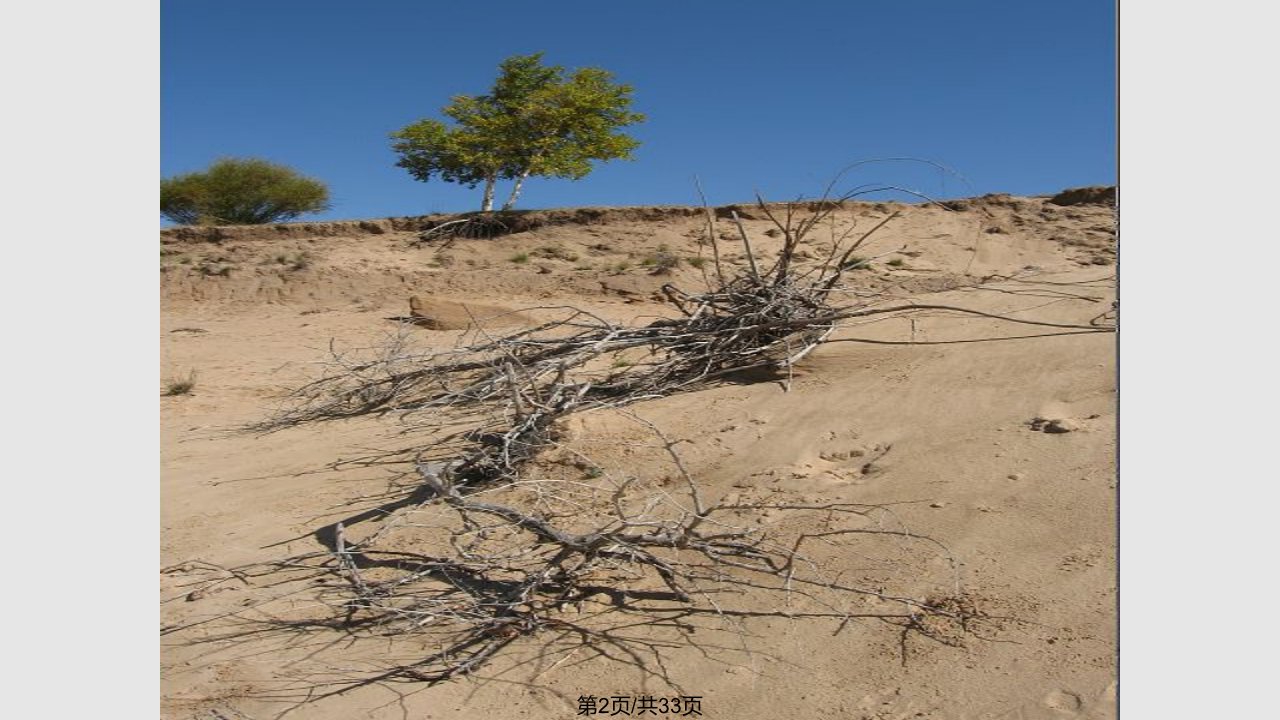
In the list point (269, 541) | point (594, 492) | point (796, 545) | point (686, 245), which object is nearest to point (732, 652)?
point (796, 545)

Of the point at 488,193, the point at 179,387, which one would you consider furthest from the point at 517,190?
the point at 179,387

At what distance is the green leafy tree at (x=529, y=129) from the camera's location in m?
19.5

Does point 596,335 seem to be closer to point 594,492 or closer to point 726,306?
point 726,306

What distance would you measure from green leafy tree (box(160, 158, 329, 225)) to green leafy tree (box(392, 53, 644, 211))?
2.50 m

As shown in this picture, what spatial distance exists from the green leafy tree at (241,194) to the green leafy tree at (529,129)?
8.20 feet

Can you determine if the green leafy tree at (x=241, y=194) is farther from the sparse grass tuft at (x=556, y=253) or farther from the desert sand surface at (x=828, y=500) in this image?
the desert sand surface at (x=828, y=500)

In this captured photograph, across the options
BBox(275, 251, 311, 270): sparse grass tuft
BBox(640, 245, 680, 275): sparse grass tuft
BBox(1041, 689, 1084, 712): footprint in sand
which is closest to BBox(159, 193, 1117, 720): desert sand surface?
BBox(1041, 689, 1084, 712): footprint in sand

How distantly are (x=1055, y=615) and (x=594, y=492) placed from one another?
1.49 metres

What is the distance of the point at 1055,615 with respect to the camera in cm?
209

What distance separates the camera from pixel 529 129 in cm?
1983

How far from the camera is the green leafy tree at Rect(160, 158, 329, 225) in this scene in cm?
1977

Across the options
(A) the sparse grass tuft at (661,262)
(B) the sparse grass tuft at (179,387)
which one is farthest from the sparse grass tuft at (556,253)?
(B) the sparse grass tuft at (179,387)
